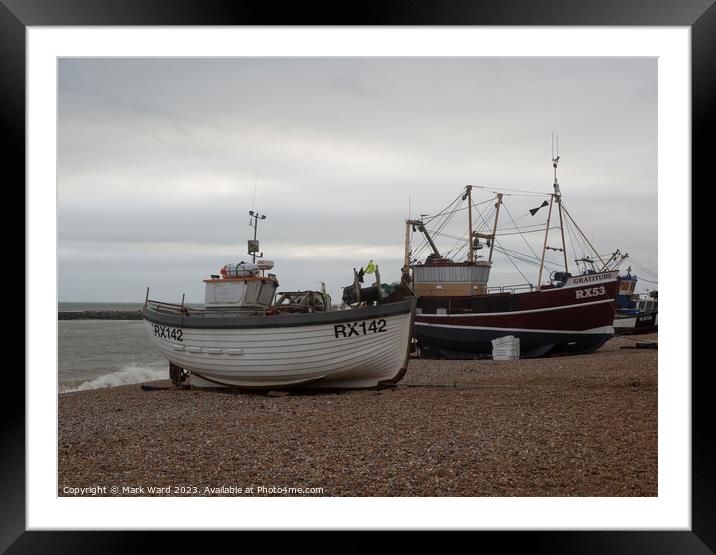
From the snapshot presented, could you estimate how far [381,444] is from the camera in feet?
22.5

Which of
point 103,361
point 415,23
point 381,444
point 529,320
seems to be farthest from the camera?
point 529,320

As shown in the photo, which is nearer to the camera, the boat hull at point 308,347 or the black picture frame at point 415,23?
the black picture frame at point 415,23

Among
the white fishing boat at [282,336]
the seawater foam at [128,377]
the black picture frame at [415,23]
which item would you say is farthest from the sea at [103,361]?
the black picture frame at [415,23]

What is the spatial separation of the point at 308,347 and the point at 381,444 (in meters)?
3.61

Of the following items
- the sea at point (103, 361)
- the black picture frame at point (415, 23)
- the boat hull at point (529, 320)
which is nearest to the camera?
the black picture frame at point (415, 23)

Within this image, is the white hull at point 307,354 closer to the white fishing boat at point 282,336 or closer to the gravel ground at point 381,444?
the white fishing boat at point 282,336

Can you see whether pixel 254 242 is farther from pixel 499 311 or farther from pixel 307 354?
pixel 499 311

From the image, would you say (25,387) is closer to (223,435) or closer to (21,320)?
(21,320)

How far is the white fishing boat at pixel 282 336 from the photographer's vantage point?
33.4 feet

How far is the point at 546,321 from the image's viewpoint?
1611 cm

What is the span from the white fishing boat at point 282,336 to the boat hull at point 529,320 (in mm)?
6611

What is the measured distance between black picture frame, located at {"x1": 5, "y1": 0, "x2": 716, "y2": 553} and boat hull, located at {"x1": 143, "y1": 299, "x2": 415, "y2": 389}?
4667mm

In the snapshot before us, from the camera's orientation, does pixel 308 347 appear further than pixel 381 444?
Yes

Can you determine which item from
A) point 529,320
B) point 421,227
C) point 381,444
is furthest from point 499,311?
point 381,444
